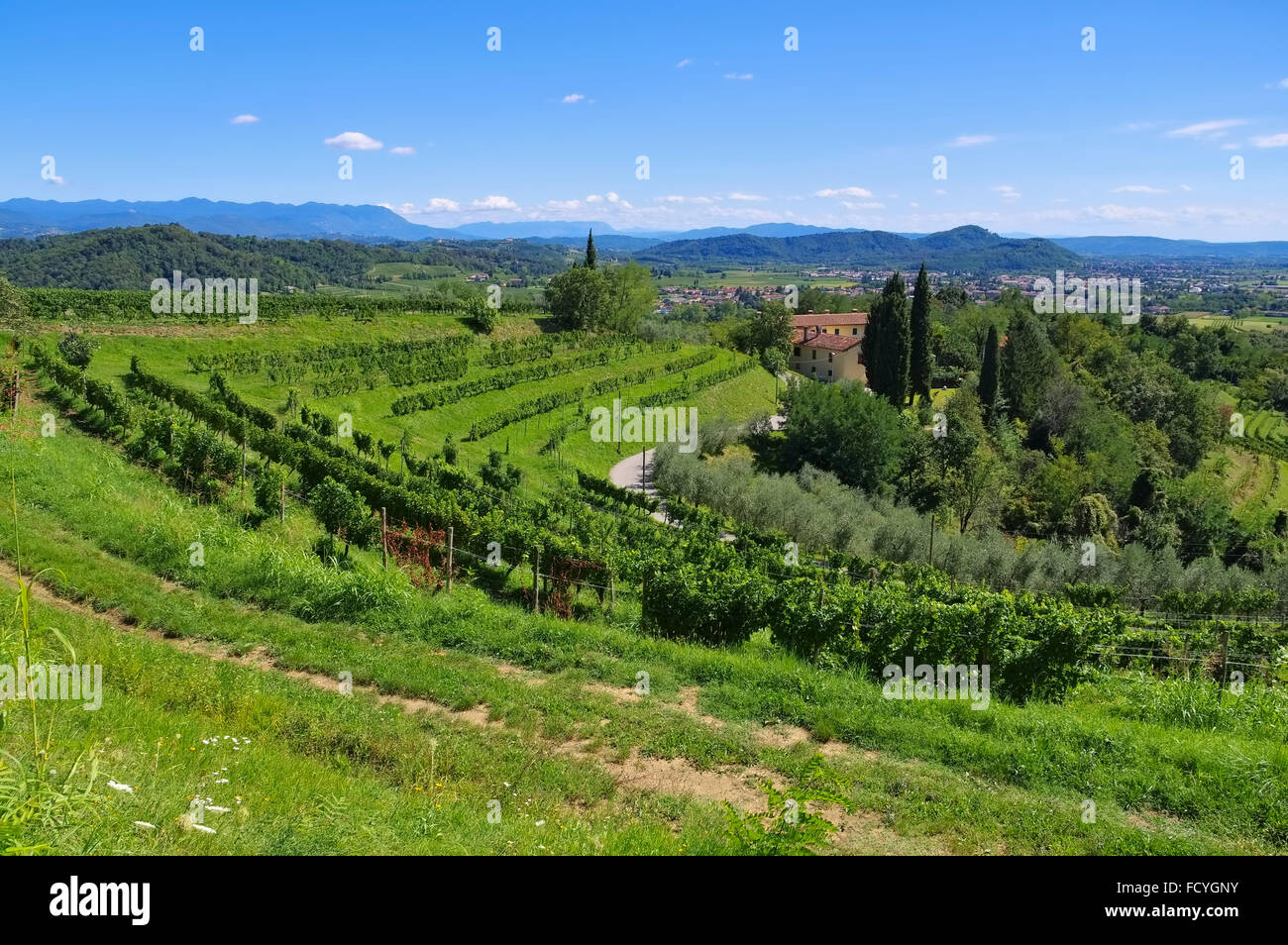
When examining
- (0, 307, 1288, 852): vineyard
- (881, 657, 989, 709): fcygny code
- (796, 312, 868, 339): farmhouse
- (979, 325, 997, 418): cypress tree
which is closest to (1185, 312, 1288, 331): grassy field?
(796, 312, 868, 339): farmhouse

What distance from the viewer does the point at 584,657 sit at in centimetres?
1294

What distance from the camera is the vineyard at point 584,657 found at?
29.1 feet

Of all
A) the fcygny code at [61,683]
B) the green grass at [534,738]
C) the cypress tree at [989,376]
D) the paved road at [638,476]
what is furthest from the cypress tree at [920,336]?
the fcygny code at [61,683]

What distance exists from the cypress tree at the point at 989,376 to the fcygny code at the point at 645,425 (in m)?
29.0

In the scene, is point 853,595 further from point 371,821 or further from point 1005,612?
point 371,821

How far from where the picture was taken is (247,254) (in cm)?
15512

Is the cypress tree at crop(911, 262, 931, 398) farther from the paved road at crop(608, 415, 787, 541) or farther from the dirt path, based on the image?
the dirt path

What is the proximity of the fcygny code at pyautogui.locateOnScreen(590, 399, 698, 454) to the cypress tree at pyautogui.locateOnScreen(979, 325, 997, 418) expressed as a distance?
28993mm

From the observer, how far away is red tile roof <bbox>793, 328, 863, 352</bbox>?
8219cm

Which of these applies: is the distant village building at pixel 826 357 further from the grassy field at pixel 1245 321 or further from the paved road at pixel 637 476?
the grassy field at pixel 1245 321

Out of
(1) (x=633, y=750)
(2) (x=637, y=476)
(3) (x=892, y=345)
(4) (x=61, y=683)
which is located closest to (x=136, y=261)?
(3) (x=892, y=345)

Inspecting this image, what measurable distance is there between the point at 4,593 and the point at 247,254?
6416 inches

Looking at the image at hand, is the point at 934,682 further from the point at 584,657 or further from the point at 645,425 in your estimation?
the point at 645,425

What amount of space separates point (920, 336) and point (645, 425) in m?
31.5
